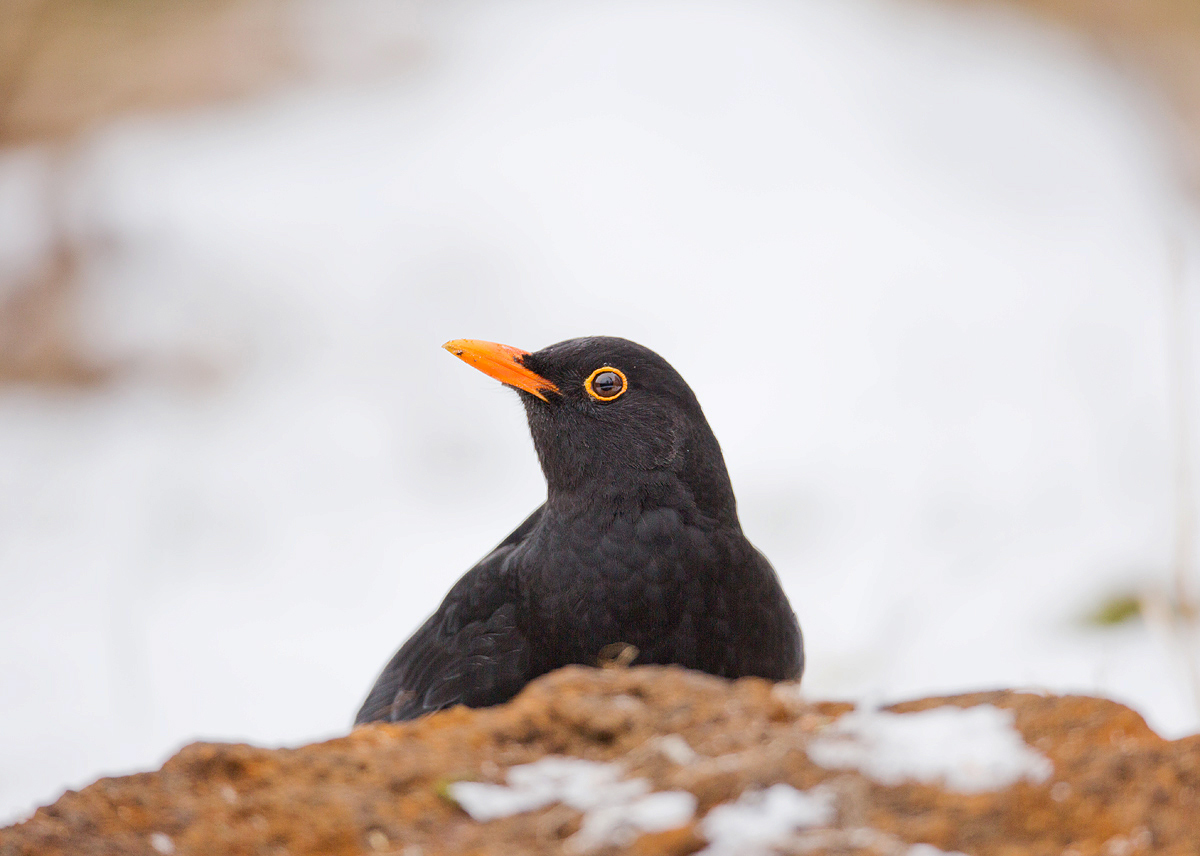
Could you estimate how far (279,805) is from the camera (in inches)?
84.8

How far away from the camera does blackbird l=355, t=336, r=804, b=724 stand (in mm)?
3545

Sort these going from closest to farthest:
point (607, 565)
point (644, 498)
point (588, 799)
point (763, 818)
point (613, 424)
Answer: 1. point (763, 818)
2. point (588, 799)
3. point (607, 565)
4. point (644, 498)
5. point (613, 424)

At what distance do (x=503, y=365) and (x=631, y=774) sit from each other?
211 centimetres

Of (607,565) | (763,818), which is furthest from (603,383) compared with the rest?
(763,818)

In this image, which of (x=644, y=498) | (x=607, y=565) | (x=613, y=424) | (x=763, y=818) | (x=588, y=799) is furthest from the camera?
(x=613, y=424)

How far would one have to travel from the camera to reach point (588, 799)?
2.03 m

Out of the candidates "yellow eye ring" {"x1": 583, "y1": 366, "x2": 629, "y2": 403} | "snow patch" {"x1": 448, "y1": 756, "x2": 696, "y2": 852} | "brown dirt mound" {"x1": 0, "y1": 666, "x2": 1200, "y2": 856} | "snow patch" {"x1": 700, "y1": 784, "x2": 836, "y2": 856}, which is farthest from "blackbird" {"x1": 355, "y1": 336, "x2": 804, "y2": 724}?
"snow patch" {"x1": 700, "y1": 784, "x2": 836, "y2": 856}

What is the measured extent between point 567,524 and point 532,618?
13.1 inches

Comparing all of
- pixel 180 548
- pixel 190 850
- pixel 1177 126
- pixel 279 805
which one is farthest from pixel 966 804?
pixel 1177 126

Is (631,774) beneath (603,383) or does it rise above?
beneath

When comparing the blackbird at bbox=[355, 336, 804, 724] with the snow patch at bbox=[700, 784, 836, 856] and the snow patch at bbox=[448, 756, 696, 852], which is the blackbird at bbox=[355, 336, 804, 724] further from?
the snow patch at bbox=[700, 784, 836, 856]

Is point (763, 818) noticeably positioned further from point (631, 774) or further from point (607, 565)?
point (607, 565)

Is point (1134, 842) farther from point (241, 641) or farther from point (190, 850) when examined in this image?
point (241, 641)

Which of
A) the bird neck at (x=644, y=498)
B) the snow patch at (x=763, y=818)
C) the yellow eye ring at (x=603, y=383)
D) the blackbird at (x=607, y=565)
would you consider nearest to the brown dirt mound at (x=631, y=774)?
the snow patch at (x=763, y=818)
